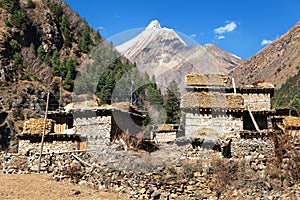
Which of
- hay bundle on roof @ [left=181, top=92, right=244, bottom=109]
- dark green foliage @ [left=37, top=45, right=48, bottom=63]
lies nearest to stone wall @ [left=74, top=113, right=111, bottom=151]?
hay bundle on roof @ [left=181, top=92, right=244, bottom=109]

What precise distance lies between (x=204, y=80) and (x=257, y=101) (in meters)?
4.71

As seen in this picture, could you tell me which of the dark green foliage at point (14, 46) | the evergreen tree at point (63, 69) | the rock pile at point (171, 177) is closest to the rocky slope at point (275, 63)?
the evergreen tree at point (63, 69)

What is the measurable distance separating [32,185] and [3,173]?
470 cm

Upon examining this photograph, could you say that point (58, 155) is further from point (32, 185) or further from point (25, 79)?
point (25, 79)

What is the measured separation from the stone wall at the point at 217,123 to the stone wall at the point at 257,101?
11.0 feet

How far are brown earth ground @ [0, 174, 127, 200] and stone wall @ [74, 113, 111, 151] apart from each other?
19.3 ft

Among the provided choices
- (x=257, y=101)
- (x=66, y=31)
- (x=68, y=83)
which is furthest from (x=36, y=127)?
(x=66, y=31)

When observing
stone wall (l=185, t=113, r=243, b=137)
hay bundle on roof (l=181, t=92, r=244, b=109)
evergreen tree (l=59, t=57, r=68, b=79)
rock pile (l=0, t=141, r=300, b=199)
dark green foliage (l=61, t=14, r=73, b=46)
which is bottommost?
rock pile (l=0, t=141, r=300, b=199)

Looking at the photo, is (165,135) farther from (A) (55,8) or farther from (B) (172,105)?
(A) (55,8)

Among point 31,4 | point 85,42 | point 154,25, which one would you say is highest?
point 31,4

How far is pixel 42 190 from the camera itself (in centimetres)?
1571

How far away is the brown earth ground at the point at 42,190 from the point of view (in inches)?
582

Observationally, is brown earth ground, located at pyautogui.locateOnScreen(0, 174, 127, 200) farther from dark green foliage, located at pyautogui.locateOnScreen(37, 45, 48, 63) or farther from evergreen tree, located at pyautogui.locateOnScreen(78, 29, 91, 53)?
evergreen tree, located at pyautogui.locateOnScreen(78, 29, 91, 53)

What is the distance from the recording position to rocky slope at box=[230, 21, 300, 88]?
452 ft
